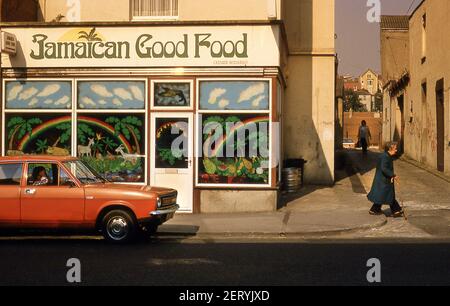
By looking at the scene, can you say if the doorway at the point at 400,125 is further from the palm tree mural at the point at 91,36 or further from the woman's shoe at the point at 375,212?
the palm tree mural at the point at 91,36

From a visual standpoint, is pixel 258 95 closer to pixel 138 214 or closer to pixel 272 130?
pixel 272 130

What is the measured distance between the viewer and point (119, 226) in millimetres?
11195

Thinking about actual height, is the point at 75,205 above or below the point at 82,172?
below

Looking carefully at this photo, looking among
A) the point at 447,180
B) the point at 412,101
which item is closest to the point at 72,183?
the point at 447,180

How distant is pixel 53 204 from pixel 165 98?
5.41m

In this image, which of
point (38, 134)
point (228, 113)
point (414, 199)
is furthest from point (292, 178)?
point (38, 134)

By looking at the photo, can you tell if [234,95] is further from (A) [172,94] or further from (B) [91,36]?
(B) [91,36]

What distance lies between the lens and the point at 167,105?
15.8m

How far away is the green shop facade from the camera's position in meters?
15.4

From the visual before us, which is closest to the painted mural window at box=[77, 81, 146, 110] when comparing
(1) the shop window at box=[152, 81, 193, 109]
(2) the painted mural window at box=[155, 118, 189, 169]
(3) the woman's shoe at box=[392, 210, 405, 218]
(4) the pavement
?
(1) the shop window at box=[152, 81, 193, 109]

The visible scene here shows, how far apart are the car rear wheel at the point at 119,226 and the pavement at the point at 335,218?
4.80 ft

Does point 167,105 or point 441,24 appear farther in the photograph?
point 441,24

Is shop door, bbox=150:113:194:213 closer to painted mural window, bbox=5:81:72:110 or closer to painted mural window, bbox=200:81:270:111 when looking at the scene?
painted mural window, bbox=200:81:270:111

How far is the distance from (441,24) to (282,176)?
8742mm
